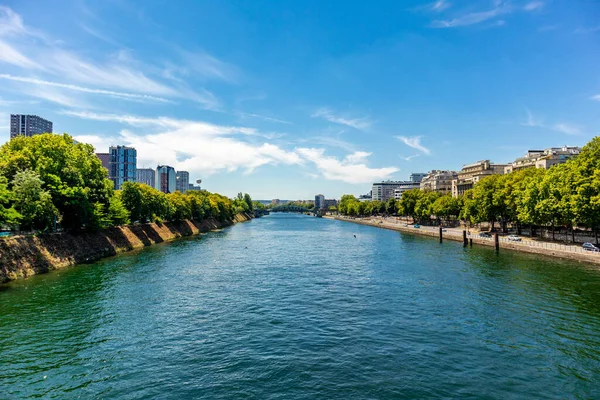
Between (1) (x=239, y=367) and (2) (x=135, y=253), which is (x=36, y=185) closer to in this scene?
(2) (x=135, y=253)

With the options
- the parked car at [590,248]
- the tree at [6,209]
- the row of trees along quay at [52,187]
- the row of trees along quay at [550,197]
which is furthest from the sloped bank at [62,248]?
the parked car at [590,248]

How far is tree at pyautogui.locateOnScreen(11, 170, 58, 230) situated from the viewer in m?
49.7

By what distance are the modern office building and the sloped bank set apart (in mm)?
153266

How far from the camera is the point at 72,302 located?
36.3 m

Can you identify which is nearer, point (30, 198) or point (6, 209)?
point (6, 209)

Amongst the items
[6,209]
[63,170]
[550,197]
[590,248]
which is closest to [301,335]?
[6,209]

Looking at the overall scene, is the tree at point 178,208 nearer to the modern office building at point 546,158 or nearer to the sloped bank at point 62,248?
the sloped bank at point 62,248

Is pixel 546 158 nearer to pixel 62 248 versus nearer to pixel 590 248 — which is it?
pixel 590 248

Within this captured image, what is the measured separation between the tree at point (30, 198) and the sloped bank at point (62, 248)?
4103 mm

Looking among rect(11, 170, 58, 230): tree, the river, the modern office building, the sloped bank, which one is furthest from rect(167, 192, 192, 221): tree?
the modern office building

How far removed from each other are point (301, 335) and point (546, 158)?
537ft

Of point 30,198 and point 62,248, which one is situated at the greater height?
point 30,198

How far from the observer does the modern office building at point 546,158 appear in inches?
5716

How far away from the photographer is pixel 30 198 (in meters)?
50.4
